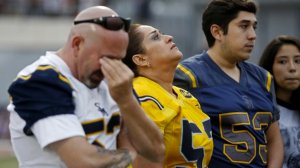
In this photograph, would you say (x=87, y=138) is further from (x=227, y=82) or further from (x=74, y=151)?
(x=227, y=82)

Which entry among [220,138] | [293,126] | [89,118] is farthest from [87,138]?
[293,126]

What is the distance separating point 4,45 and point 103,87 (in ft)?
64.7

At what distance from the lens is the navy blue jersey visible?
4.55m

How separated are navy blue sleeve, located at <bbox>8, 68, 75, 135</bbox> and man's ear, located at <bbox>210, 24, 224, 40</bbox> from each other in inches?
77.0

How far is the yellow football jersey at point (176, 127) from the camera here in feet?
13.1

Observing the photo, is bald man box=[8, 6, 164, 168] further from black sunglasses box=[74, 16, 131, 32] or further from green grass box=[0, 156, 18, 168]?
green grass box=[0, 156, 18, 168]

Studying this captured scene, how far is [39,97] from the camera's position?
2.97 meters

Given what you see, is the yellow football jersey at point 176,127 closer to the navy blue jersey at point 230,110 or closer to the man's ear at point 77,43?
the navy blue jersey at point 230,110

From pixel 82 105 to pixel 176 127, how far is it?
1.02 m

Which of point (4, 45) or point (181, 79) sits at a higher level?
point (181, 79)

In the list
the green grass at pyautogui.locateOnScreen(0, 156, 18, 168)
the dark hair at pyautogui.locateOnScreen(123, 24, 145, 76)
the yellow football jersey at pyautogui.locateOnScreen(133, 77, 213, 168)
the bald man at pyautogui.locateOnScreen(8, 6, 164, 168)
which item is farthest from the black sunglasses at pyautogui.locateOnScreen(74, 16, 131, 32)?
the green grass at pyautogui.locateOnScreen(0, 156, 18, 168)

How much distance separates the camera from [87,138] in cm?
309

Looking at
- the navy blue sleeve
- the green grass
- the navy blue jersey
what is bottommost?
the green grass

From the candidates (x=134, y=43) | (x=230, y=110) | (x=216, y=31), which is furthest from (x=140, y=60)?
(x=216, y=31)
